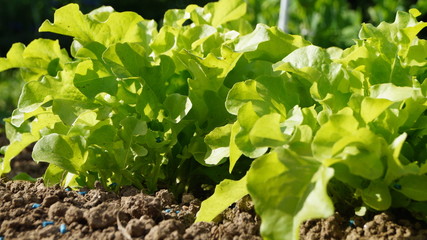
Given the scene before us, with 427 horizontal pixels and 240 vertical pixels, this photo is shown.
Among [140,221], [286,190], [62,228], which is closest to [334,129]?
[286,190]

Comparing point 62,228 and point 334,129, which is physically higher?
point 334,129

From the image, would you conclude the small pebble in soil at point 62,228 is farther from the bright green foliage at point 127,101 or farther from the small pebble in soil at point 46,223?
the bright green foliage at point 127,101

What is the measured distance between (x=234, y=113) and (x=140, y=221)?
41cm

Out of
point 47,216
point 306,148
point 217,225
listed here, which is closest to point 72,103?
point 47,216

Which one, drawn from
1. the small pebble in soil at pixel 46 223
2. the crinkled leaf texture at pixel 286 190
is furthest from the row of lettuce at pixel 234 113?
the small pebble in soil at pixel 46 223

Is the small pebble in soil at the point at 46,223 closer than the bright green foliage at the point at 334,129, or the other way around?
the bright green foliage at the point at 334,129

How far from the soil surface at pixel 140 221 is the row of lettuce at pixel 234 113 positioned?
0.23 feet

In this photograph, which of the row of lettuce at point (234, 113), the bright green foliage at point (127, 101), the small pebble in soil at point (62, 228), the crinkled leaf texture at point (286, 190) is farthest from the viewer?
the bright green foliage at point (127, 101)

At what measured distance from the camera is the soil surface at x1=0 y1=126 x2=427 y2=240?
1.54 metres

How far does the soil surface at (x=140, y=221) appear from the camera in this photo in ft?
5.07

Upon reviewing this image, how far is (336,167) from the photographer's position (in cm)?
151

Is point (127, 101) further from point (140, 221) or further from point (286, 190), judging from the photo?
point (286, 190)

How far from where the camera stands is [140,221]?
5.10 ft

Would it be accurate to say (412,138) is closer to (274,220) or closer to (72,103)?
(274,220)
